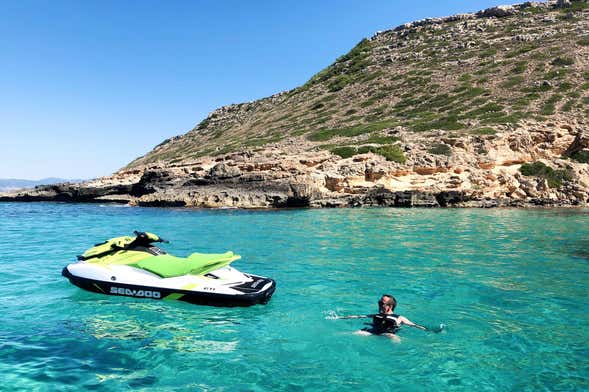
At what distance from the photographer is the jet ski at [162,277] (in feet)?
30.6

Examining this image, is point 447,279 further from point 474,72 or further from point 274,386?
point 474,72

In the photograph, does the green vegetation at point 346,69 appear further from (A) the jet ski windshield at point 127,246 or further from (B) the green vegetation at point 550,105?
(A) the jet ski windshield at point 127,246

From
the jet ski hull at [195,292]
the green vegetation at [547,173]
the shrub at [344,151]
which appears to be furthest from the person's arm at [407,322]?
the green vegetation at [547,173]

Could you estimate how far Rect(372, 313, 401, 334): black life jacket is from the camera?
7.61 m

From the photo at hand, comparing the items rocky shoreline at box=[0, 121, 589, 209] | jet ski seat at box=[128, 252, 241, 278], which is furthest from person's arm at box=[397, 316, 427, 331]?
rocky shoreline at box=[0, 121, 589, 209]

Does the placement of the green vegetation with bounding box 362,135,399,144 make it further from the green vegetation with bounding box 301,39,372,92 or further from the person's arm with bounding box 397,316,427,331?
the person's arm with bounding box 397,316,427,331

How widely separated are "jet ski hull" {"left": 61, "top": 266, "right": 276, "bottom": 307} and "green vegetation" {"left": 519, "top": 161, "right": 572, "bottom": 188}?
3464 centimetres

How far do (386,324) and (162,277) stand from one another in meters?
4.89

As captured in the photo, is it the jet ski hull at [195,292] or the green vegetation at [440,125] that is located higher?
the green vegetation at [440,125]

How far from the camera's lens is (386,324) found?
766cm

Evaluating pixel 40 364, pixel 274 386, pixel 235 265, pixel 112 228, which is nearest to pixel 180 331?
pixel 40 364

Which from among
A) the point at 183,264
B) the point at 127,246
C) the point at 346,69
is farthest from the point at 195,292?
the point at 346,69

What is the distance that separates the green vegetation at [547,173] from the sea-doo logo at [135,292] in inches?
1417

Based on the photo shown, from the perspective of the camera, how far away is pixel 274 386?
5961 millimetres
